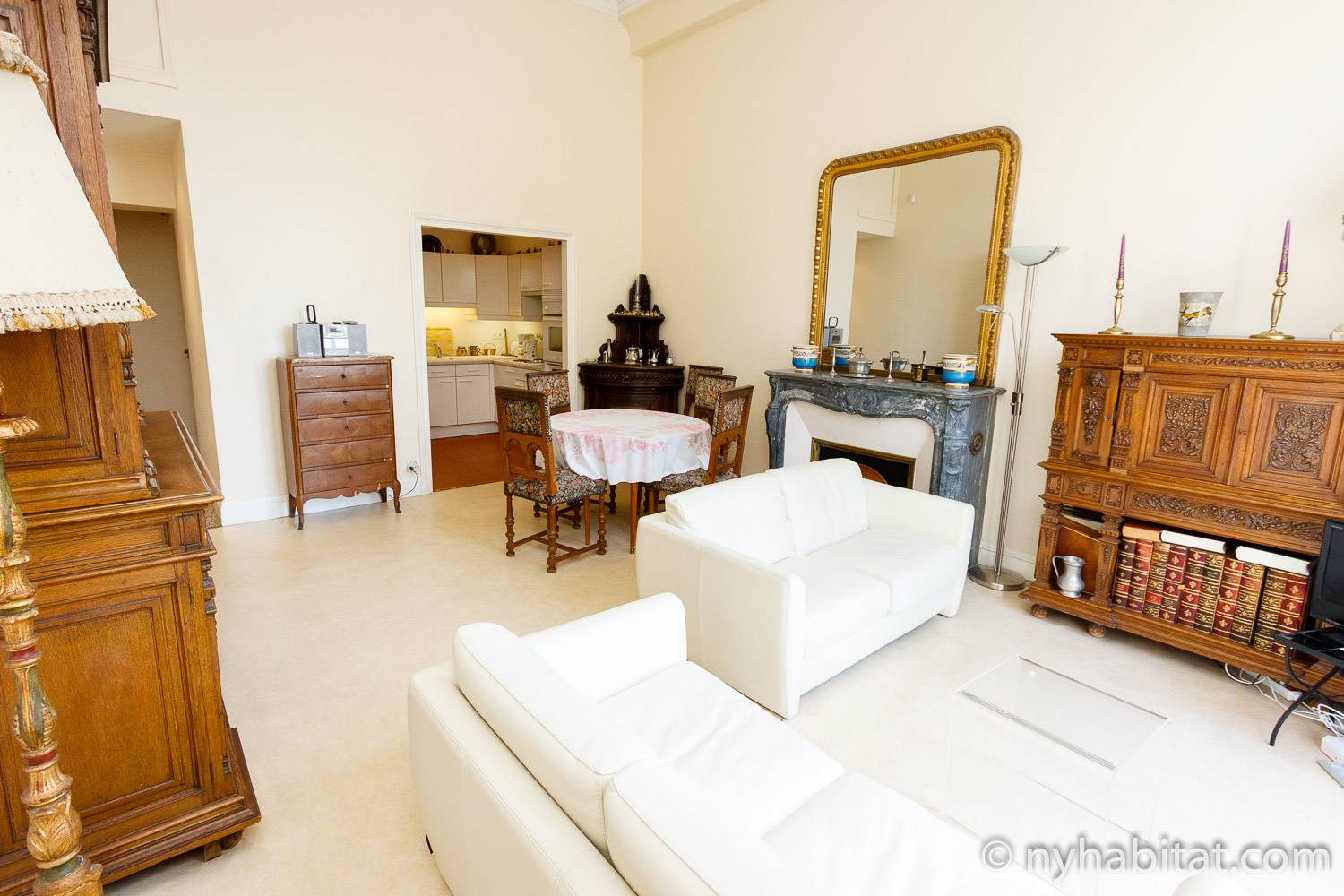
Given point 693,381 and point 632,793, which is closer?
point 632,793

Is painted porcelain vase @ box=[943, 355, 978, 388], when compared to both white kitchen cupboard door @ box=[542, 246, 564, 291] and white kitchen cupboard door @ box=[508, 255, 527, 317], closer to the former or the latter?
white kitchen cupboard door @ box=[542, 246, 564, 291]

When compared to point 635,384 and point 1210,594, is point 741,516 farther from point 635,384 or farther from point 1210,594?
point 635,384

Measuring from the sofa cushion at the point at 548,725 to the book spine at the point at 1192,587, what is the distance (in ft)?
9.50

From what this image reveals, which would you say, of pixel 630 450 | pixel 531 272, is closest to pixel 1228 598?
pixel 630 450

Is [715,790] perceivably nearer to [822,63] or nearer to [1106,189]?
[1106,189]

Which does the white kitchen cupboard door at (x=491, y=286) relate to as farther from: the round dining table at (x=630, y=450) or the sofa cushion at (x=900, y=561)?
the sofa cushion at (x=900, y=561)

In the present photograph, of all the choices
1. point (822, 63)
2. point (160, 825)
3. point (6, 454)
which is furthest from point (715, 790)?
point (822, 63)

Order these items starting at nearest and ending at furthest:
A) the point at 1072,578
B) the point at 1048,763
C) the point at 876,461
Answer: the point at 1048,763
the point at 1072,578
the point at 876,461

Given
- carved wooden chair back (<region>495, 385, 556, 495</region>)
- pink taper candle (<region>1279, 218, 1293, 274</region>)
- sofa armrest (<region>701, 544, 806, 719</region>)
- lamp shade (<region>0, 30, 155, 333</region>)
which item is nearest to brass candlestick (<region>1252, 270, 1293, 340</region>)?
pink taper candle (<region>1279, 218, 1293, 274</region>)

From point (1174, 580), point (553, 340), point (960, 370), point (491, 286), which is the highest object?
point (491, 286)

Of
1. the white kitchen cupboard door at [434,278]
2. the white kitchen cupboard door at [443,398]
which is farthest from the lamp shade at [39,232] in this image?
the white kitchen cupboard door at [434,278]

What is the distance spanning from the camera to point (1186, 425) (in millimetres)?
2852

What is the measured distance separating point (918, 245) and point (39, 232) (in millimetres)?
4175

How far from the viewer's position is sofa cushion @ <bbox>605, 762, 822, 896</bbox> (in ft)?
2.79
